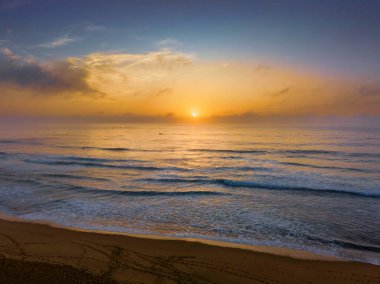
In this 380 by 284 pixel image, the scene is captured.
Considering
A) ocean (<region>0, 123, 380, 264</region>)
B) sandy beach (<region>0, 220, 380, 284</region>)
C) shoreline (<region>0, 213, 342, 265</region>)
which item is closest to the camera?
sandy beach (<region>0, 220, 380, 284</region>)

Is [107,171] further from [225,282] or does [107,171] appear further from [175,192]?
[225,282]

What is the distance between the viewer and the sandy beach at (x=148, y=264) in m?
6.95

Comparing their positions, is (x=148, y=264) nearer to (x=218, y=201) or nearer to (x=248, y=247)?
(x=248, y=247)

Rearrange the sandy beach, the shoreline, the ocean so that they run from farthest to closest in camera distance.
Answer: the ocean, the shoreline, the sandy beach

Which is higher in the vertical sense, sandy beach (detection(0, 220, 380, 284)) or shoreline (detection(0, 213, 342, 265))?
sandy beach (detection(0, 220, 380, 284))

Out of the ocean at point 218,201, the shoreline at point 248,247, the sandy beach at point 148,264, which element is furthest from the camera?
the ocean at point 218,201

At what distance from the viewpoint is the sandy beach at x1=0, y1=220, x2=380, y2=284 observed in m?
6.95

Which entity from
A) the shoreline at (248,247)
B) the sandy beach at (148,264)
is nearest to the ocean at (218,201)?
the shoreline at (248,247)

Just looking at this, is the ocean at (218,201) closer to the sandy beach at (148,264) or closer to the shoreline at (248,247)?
the shoreline at (248,247)

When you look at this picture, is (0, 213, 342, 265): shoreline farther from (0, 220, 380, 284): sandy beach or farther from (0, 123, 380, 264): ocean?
(0, 123, 380, 264): ocean

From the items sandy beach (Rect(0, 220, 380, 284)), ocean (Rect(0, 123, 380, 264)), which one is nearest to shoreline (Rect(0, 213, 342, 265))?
sandy beach (Rect(0, 220, 380, 284))

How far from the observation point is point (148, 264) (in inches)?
307

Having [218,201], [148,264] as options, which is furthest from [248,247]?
[218,201]

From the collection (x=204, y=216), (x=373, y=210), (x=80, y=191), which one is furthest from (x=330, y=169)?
(x=80, y=191)
